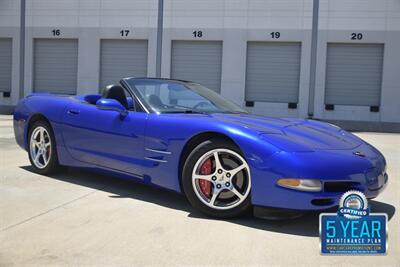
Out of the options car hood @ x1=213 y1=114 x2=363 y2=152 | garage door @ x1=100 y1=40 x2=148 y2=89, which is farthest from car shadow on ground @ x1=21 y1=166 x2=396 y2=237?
garage door @ x1=100 y1=40 x2=148 y2=89

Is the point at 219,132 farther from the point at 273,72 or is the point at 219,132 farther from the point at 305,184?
the point at 273,72

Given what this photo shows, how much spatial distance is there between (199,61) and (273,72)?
3.18 meters

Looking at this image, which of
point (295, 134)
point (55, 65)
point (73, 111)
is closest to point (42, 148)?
point (73, 111)

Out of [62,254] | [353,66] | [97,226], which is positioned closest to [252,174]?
[97,226]

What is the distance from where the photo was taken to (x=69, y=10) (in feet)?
70.0

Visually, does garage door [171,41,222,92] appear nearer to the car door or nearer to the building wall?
the building wall

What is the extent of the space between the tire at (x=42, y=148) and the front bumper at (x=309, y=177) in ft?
8.92

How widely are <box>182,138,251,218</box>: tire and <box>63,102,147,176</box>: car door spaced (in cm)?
64

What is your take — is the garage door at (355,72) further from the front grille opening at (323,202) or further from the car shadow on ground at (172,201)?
the front grille opening at (323,202)

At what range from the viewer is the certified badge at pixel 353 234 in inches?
123

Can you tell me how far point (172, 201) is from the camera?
4.51 meters

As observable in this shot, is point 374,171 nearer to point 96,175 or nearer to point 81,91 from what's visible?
point 96,175

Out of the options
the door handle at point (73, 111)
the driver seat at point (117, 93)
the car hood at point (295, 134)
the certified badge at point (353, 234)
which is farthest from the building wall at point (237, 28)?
the certified badge at point (353, 234)

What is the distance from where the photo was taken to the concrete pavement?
3037 millimetres
